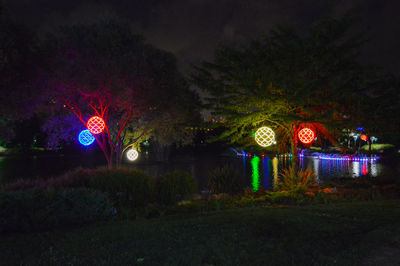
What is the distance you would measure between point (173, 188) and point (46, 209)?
4.71 meters

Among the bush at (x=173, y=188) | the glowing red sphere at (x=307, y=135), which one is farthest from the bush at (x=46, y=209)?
the glowing red sphere at (x=307, y=135)

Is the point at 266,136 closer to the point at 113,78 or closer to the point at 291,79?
the point at 291,79

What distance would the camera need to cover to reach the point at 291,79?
1144cm

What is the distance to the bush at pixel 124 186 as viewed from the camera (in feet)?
32.4

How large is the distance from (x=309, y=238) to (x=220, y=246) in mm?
1744

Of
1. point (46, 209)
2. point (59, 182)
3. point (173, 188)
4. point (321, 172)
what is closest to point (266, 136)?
point (173, 188)

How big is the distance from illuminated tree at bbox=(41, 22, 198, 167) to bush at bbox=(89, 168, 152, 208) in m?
5.39

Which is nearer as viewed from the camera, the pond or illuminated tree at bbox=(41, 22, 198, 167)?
illuminated tree at bbox=(41, 22, 198, 167)

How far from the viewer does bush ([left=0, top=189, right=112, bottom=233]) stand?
6836 mm

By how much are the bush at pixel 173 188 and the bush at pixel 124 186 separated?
1.37 feet

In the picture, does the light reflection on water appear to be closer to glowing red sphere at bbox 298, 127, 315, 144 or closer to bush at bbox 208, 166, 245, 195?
bush at bbox 208, 166, 245, 195

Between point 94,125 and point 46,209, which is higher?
point 94,125

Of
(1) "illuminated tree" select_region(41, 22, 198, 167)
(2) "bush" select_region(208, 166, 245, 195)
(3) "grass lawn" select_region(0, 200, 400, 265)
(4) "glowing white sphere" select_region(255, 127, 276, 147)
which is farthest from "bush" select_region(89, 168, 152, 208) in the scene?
(1) "illuminated tree" select_region(41, 22, 198, 167)

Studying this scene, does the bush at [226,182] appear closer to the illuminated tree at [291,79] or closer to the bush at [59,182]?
the illuminated tree at [291,79]
